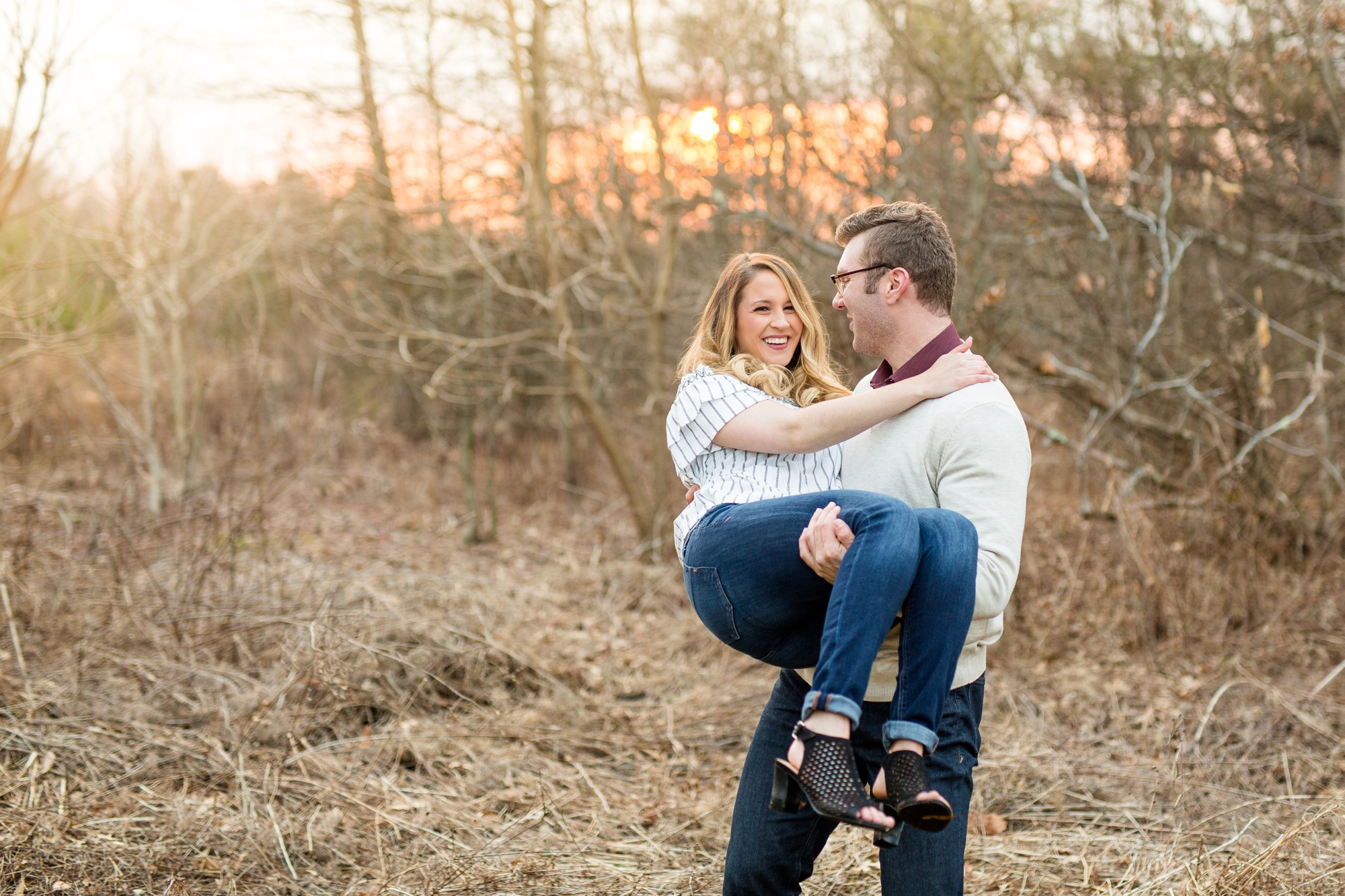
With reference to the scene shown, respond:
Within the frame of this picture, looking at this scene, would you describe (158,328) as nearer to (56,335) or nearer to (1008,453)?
(56,335)

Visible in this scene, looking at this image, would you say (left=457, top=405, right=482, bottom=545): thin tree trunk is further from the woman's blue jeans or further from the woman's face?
the woman's blue jeans

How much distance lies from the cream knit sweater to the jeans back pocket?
0.34 metres

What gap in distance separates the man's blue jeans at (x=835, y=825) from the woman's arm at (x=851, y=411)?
0.62 m

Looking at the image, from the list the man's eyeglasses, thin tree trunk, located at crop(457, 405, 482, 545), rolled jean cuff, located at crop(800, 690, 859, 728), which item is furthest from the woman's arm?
thin tree trunk, located at crop(457, 405, 482, 545)

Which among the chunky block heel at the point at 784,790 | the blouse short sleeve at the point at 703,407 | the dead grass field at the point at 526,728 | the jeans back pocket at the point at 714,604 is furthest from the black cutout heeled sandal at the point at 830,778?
the dead grass field at the point at 526,728

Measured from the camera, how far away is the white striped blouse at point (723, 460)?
2457mm

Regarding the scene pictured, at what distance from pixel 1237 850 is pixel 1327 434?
17.1 ft

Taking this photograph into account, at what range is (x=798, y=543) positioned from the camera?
7.14ft

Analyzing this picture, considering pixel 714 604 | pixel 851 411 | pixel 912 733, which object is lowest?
pixel 912 733

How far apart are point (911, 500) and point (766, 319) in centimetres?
67

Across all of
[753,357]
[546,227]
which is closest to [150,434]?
[546,227]

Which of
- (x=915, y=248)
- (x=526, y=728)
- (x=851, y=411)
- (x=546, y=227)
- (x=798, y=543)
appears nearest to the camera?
(x=798, y=543)

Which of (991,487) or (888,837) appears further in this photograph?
(991,487)

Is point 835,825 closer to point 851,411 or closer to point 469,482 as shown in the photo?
point 851,411
